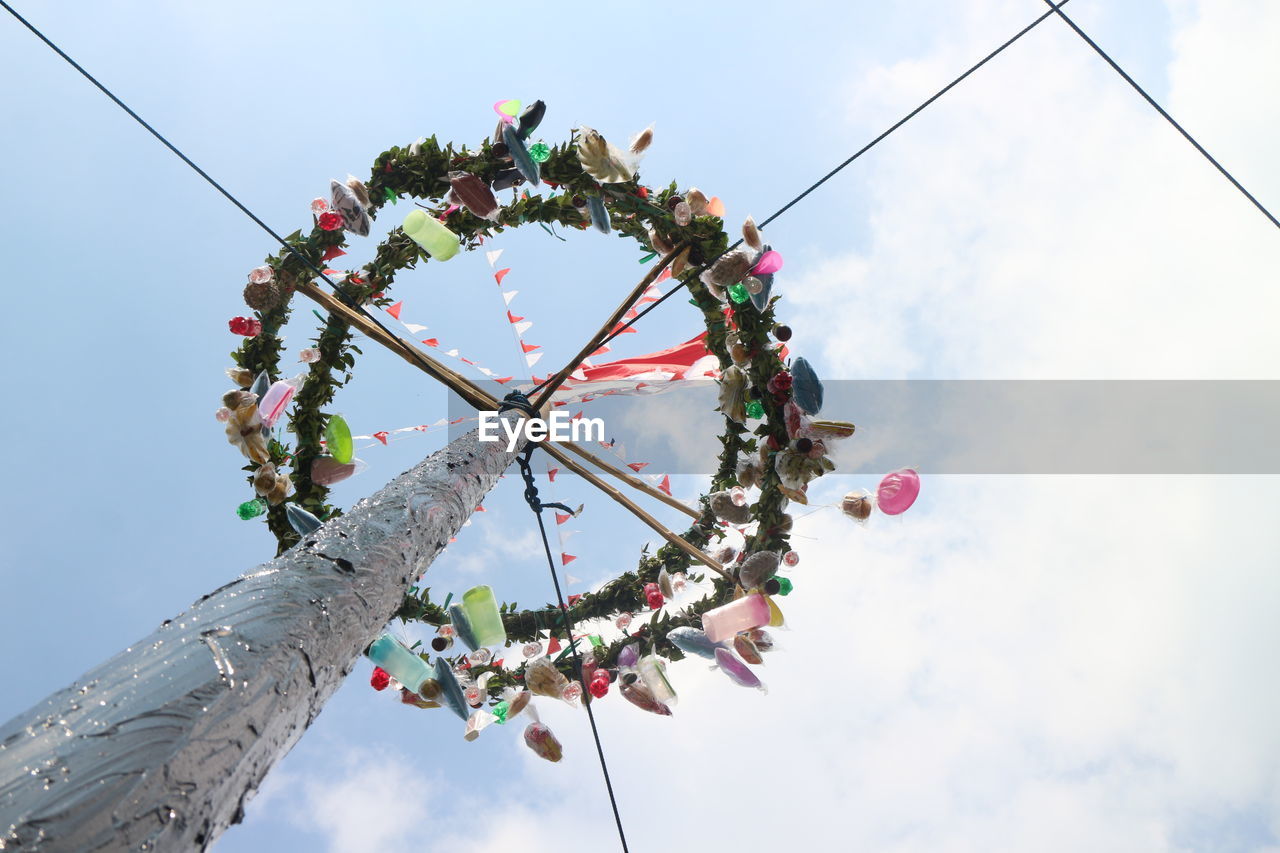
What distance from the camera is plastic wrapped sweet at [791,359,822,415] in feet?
12.8

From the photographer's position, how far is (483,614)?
3.73m

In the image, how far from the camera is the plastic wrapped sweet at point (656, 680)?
14.7 ft

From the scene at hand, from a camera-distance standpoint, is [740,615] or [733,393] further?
[733,393]

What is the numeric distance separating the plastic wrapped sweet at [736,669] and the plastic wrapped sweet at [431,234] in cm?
300

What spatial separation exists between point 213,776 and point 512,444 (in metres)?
2.67

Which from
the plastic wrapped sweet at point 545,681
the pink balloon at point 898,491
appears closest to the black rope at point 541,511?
the plastic wrapped sweet at point 545,681

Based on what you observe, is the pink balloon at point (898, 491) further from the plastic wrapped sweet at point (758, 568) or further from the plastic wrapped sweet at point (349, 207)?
the plastic wrapped sweet at point (349, 207)

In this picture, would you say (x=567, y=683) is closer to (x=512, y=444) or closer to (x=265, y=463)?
(x=512, y=444)

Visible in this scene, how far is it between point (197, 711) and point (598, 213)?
140 inches

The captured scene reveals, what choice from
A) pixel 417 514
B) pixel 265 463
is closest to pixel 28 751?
pixel 417 514

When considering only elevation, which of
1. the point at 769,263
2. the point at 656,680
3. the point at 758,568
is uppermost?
the point at 769,263

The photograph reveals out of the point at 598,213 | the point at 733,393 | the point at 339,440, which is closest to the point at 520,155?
the point at 598,213

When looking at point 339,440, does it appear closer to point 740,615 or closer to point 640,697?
point 640,697

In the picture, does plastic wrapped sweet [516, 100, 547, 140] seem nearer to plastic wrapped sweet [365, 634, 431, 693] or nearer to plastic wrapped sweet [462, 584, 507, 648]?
plastic wrapped sweet [462, 584, 507, 648]
